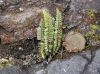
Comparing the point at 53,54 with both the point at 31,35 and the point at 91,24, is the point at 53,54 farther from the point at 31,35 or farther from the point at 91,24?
the point at 91,24

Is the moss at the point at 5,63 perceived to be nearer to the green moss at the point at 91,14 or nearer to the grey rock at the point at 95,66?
the grey rock at the point at 95,66

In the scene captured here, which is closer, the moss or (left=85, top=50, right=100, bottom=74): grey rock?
(left=85, top=50, right=100, bottom=74): grey rock

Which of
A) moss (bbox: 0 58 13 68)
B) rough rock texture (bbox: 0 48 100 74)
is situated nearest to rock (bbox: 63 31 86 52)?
rough rock texture (bbox: 0 48 100 74)

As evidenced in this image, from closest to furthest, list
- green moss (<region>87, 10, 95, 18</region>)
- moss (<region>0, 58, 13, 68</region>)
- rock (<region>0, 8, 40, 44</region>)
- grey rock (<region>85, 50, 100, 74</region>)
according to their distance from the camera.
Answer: grey rock (<region>85, 50, 100, 74</region>) < moss (<region>0, 58, 13, 68</region>) < rock (<region>0, 8, 40, 44</region>) < green moss (<region>87, 10, 95, 18</region>)

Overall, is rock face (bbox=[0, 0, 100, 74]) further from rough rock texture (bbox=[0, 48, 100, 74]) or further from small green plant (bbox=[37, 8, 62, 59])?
small green plant (bbox=[37, 8, 62, 59])

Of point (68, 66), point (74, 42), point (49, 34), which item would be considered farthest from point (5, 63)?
point (74, 42)

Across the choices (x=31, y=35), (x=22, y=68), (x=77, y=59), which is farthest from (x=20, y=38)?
(x=77, y=59)
